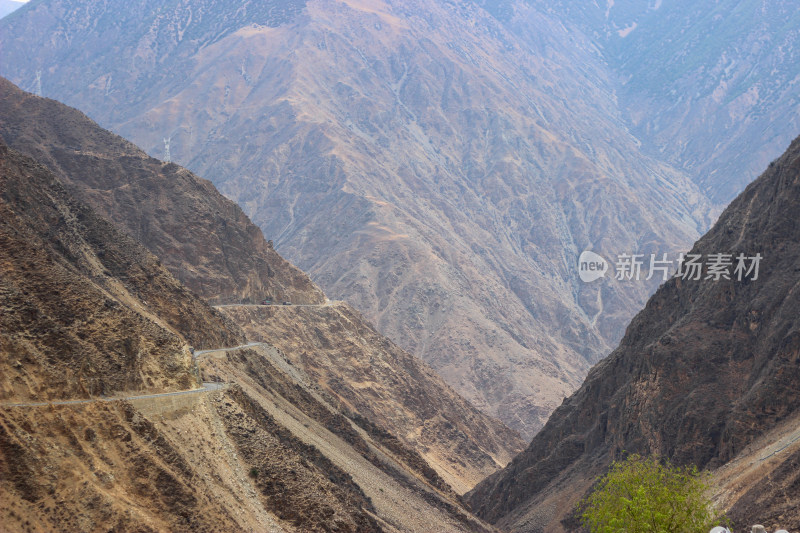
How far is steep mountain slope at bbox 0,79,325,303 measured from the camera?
11075cm

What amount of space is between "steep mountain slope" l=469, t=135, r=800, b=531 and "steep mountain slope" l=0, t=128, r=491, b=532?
21334 millimetres

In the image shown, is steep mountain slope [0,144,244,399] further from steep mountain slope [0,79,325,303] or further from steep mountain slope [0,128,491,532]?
steep mountain slope [0,79,325,303]

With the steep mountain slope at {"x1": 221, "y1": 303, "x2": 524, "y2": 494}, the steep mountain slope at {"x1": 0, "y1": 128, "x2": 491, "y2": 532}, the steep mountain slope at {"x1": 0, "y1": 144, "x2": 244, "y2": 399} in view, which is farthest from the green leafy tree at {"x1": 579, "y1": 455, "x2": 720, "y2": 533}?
the steep mountain slope at {"x1": 221, "y1": 303, "x2": 524, "y2": 494}

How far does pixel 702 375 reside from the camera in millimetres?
79000

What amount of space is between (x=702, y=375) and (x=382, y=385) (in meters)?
55.3

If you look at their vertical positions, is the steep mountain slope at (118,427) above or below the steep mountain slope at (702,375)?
below

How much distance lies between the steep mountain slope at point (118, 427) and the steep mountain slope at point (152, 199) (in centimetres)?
3824

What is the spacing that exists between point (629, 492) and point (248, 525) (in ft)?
64.8

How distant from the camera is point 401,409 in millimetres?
125000

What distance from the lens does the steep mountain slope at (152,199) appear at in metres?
111

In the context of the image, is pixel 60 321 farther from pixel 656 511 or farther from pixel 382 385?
pixel 382 385

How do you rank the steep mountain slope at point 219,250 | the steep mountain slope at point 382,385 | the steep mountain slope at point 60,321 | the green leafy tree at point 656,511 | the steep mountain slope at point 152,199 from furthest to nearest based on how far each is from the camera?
the steep mountain slope at point 382,385
the steep mountain slope at point 219,250
the steep mountain slope at point 152,199
the steep mountain slope at point 60,321
the green leafy tree at point 656,511

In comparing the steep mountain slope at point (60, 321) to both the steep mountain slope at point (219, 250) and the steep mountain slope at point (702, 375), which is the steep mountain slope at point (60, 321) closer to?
the steep mountain slope at point (702, 375)

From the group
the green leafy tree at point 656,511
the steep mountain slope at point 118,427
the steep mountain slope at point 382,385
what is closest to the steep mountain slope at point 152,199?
the steep mountain slope at point 382,385
